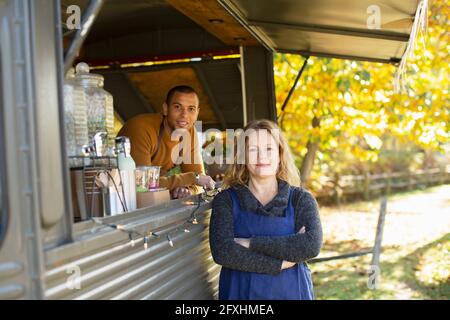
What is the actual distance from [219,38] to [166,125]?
5.89 ft

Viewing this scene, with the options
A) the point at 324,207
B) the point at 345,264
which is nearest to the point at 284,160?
the point at 345,264

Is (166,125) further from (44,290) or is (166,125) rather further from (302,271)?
(44,290)

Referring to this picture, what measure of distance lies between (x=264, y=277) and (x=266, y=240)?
0.62 feet

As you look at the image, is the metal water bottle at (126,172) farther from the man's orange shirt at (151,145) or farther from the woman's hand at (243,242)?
the man's orange shirt at (151,145)

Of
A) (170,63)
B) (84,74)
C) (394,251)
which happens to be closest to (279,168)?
(84,74)

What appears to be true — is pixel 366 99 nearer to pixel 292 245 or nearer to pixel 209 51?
pixel 209 51

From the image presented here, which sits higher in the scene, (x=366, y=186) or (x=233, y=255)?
(x=233, y=255)

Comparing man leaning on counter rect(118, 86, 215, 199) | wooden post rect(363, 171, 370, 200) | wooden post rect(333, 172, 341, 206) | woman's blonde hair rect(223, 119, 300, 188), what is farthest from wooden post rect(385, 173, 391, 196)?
woman's blonde hair rect(223, 119, 300, 188)

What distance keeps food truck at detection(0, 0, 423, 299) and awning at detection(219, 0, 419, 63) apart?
0.04ft

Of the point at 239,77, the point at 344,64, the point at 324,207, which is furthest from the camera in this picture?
the point at 324,207

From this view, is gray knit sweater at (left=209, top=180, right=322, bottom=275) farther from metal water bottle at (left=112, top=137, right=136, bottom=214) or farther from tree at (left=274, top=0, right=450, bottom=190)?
tree at (left=274, top=0, right=450, bottom=190)

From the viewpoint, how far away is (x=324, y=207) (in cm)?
1509

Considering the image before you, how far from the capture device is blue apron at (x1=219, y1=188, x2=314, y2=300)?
9.29 feet

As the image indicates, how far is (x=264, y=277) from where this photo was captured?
9.29ft
